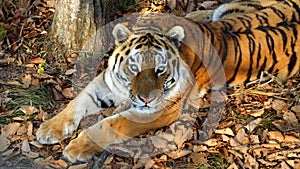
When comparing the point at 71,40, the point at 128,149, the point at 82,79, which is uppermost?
the point at 71,40

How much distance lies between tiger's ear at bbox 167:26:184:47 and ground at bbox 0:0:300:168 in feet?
1.71

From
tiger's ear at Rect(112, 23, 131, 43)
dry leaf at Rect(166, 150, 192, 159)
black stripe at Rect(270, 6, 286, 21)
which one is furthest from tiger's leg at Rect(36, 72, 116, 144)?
black stripe at Rect(270, 6, 286, 21)

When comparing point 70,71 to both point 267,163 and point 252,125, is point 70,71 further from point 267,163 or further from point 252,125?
point 267,163

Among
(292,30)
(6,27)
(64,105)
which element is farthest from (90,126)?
(292,30)

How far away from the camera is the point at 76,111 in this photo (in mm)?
3387

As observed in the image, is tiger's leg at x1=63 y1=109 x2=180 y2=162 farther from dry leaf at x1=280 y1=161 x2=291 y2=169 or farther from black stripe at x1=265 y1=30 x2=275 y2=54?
black stripe at x1=265 y1=30 x2=275 y2=54

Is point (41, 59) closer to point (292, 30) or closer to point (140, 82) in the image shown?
point (140, 82)

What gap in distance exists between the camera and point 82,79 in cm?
383

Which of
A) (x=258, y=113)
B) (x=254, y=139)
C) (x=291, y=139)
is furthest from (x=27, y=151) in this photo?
(x=291, y=139)

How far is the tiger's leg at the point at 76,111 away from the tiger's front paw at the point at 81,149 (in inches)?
5.4

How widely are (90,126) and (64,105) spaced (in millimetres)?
282

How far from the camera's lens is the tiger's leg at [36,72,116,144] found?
326 centimetres

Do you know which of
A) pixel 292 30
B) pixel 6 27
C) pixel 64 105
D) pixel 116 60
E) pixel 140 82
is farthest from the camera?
pixel 6 27

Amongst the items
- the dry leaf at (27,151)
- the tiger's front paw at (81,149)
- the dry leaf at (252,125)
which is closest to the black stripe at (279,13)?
the dry leaf at (252,125)
